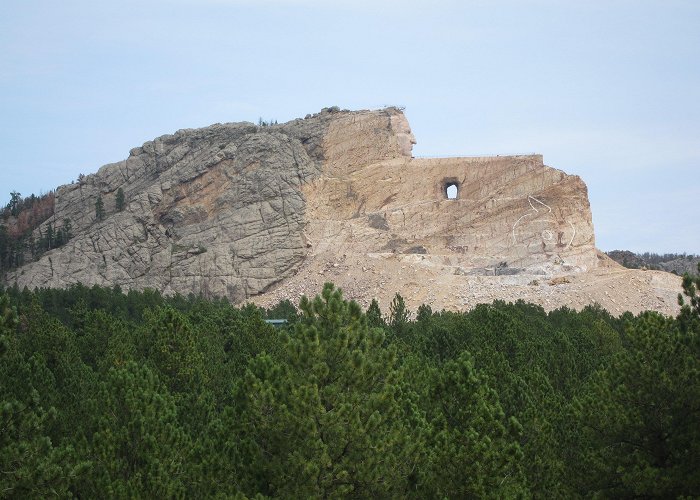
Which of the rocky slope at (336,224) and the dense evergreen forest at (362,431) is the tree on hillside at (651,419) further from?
the rocky slope at (336,224)

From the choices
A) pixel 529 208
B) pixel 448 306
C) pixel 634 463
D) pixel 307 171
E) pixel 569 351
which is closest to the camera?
pixel 634 463

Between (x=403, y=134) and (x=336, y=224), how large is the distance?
11360 millimetres

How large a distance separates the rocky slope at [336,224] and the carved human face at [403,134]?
5.1 inches

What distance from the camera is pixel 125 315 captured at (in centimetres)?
5962

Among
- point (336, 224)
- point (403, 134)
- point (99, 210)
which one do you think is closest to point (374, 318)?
point (336, 224)

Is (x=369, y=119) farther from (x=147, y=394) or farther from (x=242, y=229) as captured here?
(x=147, y=394)

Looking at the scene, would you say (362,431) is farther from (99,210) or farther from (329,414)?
(99,210)

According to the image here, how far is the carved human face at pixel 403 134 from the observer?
→ 89812 millimetres

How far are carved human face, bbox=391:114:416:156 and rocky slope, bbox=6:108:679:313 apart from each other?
0.43 feet

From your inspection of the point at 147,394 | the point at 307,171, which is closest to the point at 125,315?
the point at 307,171

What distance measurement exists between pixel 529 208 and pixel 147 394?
63421mm

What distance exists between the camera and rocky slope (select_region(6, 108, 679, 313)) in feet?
260

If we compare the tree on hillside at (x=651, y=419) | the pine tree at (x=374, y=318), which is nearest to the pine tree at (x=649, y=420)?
the tree on hillside at (x=651, y=419)

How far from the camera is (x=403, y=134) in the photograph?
90.4 meters
